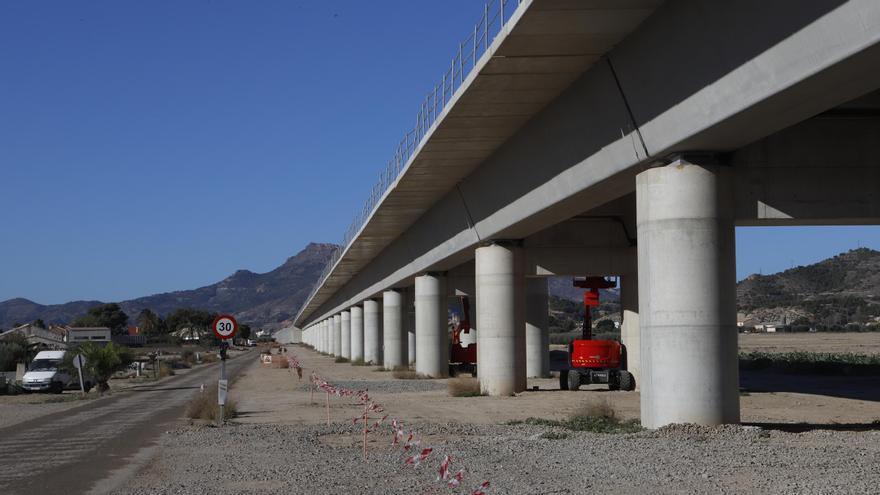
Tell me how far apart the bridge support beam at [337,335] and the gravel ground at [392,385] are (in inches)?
2020

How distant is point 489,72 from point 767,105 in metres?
6.96

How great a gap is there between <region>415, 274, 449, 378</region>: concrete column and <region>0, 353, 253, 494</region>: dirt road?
51.1 ft

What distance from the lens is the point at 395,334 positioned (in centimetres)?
6019

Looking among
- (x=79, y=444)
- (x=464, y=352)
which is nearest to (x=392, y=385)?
(x=464, y=352)

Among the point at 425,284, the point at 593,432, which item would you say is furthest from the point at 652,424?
the point at 425,284

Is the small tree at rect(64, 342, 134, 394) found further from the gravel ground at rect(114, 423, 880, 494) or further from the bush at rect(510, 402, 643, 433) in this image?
the bush at rect(510, 402, 643, 433)

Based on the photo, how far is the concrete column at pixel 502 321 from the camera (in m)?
32.9

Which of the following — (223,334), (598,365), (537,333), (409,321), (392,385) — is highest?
(409,321)

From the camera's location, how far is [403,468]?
15039 mm

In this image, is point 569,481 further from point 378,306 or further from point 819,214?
point 378,306

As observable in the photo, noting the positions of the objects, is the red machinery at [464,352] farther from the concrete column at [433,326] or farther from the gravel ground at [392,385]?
the gravel ground at [392,385]

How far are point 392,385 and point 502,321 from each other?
11074 mm

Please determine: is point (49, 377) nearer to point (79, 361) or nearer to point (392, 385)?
point (79, 361)

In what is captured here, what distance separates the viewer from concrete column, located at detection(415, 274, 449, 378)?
48.0 m
